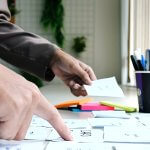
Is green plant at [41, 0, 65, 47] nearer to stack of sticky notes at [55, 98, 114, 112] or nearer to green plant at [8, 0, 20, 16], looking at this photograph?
green plant at [8, 0, 20, 16]

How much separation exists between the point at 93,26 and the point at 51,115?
1579mm

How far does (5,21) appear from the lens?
951 millimetres

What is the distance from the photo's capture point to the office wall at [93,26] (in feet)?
6.72

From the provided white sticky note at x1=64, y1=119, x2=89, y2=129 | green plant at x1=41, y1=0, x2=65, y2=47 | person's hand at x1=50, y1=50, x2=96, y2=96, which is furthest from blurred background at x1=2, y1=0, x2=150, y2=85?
white sticky note at x1=64, y1=119, x2=89, y2=129

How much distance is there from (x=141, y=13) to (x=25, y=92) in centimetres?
150

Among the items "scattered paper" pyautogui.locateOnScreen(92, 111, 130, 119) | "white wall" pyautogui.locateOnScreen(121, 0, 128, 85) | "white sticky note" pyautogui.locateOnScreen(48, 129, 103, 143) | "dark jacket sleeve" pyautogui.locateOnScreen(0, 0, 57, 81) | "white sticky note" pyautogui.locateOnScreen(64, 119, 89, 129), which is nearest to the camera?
"white sticky note" pyautogui.locateOnScreen(48, 129, 103, 143)

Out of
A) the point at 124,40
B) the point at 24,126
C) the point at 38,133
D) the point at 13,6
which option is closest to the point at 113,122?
the point at 38,133

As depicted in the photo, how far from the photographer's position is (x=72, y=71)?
98 cm

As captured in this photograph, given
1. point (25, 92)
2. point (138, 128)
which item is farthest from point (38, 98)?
point (138, 128)

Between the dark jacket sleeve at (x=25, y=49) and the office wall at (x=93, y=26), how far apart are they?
113cm

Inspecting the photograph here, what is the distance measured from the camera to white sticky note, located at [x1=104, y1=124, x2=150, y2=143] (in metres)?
0.58

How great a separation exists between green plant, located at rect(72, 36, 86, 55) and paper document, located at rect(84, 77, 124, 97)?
1.06 meters

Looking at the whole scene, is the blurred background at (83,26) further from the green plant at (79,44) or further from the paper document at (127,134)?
the paper document at (127,134)

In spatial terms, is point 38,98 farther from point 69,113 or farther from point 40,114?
point 69,113
